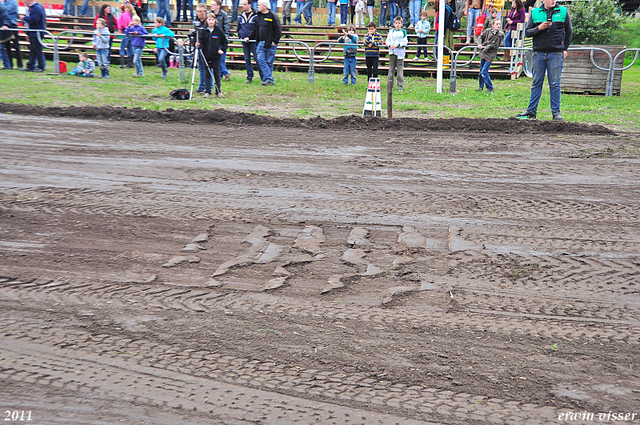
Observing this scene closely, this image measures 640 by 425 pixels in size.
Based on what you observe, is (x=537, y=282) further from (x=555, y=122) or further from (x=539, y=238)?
(x=555, y=122)

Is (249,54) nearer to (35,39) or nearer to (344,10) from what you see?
(35,39)

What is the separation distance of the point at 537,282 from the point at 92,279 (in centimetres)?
370

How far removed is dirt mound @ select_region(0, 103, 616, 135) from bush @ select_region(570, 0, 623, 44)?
15.1m

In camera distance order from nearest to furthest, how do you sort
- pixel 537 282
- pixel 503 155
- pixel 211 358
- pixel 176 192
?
pixel 211 358 < pixel 537 282 < pixel 176 192 < pixel 503 155

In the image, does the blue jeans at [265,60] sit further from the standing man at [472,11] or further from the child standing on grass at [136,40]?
the standing man at [472,11]

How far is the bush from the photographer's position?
24141mm

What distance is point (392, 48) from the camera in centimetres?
1672

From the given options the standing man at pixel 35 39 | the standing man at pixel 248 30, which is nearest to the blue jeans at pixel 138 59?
the standing man at pixel 35 39

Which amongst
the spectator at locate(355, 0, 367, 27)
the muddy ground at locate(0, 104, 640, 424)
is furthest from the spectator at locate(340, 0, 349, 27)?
the muddy ground at locate(0, 104, 640, 424)

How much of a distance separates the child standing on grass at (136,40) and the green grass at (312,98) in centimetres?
47

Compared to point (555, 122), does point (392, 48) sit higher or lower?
higher

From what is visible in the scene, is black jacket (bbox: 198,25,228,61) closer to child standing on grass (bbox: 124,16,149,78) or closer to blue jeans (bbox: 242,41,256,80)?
blue jeans (bbox: 242,41,256,80)

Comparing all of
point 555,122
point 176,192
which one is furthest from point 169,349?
point 555,122

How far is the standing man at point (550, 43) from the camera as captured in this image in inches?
462
